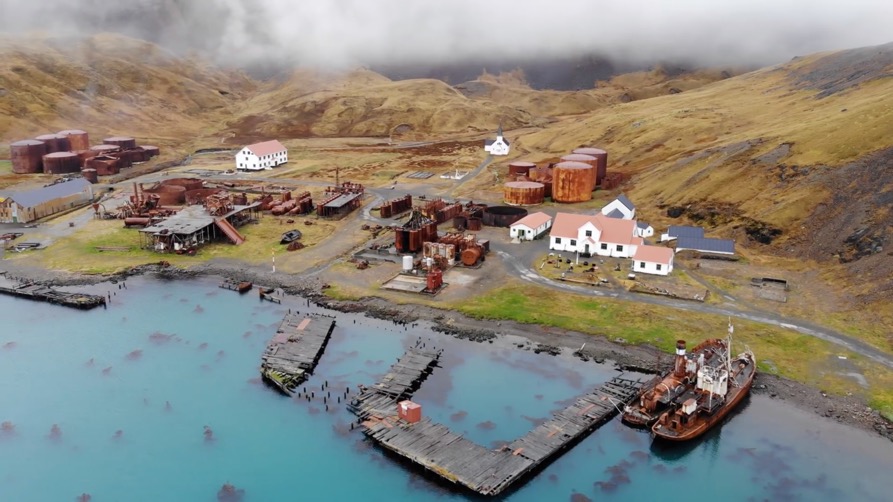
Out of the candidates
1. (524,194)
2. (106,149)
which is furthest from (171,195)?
(524,194)

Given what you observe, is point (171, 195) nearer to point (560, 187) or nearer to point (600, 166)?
point (560, 187)

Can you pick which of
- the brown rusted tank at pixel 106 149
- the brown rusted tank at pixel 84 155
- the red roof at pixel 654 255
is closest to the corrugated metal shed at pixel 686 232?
the red roof at pixel 654 255

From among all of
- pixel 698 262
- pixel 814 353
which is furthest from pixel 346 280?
pixel 814 353

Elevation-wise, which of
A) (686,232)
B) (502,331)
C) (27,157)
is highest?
(27,157)

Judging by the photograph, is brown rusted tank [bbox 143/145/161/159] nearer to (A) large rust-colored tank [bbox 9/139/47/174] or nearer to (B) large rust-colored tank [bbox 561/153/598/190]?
(A) large rust-colored tank [bbox 9/139/47/174]

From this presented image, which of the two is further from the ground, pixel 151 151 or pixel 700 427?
pixel 151 151

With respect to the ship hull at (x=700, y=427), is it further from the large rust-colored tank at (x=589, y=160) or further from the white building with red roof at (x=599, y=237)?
the large rust-colored tank at (x=589, y=160)

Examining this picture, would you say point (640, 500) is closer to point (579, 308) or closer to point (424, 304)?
point (579, 308)
